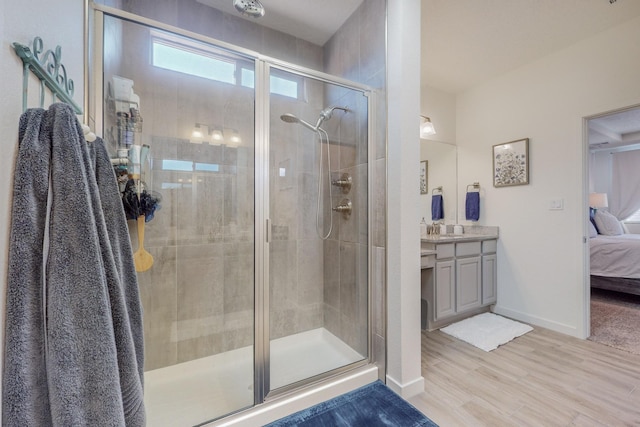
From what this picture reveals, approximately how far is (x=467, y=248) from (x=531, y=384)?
1296 millimetres

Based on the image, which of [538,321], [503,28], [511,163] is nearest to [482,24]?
[503,28]

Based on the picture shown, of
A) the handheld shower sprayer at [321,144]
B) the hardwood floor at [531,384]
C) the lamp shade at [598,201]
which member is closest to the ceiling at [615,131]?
the lamp shade at [598,201]

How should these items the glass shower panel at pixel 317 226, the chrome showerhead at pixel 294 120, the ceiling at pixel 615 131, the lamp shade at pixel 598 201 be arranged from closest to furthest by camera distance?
the glass shower panel at pixel 317 226 < the chrome showerhead at pixel 294 120 < the ceiling at pixel 615 131 < the lamp shade at pixel 598 201

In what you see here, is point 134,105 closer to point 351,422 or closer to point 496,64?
point 351,422

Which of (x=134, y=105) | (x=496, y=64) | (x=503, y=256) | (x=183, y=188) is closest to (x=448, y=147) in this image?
(x=496, y=64)

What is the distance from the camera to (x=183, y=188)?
191 centimetres

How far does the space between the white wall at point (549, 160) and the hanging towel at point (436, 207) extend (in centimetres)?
49

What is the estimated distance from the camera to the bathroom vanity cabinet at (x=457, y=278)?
8.40 ft

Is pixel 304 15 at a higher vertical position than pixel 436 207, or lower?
higher

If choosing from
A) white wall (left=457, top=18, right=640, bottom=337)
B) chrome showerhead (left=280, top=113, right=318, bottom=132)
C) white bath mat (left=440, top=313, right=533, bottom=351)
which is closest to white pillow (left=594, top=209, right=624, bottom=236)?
white wall (left=457, top=18, right=640, bottom=337)

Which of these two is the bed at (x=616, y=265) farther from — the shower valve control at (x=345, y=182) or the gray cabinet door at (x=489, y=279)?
the shower valve control at (x=345, y=182)

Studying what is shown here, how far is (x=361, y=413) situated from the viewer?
4.98ft

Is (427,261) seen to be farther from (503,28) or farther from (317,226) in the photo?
(503,28)

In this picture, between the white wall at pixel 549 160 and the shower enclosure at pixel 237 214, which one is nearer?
the shower enclosure at pixel 237 214
